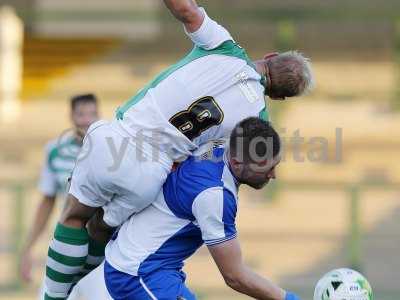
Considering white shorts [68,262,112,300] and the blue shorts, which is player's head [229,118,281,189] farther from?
white shorts [68,262,112,300]

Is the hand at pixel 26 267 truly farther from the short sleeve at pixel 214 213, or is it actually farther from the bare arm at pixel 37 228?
the short sleeve at pixel 214 213

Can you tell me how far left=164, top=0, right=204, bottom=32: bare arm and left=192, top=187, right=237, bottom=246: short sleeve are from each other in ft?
2.79

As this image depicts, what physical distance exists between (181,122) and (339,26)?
9.60 m

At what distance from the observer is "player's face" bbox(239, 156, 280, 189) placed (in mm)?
4715

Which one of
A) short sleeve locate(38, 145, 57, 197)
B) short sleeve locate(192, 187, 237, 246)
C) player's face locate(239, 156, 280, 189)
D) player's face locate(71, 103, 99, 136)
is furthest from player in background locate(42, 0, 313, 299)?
short sleeve locate(38, 145, 57, 197)

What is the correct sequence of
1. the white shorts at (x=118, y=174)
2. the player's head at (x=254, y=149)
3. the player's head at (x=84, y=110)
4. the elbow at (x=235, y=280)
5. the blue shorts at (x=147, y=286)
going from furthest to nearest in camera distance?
the player's head at (x=84, y=110), the white shorts at (x=118, y=174), the blue shorts at (x=147, y=286), the elbow at (x=235, y=280), the player's head at (x=254, y=149)

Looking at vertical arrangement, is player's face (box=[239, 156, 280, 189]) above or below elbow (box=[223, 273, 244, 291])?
above

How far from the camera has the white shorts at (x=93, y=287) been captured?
5.06 meters

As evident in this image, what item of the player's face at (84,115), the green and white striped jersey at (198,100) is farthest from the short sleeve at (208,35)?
the player's face at (84,115)

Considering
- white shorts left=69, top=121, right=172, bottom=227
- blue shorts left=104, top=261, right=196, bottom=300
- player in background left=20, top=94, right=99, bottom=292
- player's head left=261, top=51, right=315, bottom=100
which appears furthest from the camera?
player in background left=20, top=94, right=99, bottom=292

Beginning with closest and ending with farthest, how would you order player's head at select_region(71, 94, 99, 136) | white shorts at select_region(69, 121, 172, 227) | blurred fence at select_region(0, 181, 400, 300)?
white shorts at select_region(69, 121, 172, 227), player's head at select_region(71, 94, 99, 136), blurred fence at select_region(0, 181, 400, 300)

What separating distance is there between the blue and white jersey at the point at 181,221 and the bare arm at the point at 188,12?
608mm

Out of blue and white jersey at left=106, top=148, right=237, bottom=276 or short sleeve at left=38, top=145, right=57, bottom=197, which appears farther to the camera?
short sleeve at left=38, top=145, right=57, bottom=197

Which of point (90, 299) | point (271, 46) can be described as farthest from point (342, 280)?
point (271, 46)
